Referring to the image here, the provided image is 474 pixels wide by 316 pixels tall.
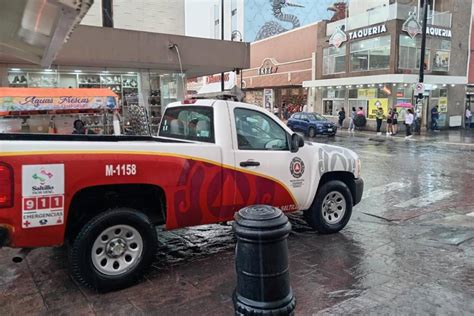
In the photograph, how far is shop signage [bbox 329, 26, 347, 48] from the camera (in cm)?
3391

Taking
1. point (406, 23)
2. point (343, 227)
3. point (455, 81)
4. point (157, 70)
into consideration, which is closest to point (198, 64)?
point (157, 70)

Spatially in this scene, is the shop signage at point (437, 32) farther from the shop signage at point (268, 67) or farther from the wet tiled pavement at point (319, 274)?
the wet tiled pavement at point (319, 274)

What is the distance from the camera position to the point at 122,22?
23.0 m

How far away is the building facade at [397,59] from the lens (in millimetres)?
29938

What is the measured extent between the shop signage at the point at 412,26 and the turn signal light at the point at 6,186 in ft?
98.1

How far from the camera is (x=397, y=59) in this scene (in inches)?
1169

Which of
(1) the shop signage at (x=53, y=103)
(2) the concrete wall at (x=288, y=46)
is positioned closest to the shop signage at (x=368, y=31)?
(2) the concrete wall at (x=288, y=46)

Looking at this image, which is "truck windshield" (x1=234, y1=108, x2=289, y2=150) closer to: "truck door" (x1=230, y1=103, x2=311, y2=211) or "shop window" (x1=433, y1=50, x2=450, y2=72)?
"truck door" (x1=230, y1=103, x2=311, y2=211)

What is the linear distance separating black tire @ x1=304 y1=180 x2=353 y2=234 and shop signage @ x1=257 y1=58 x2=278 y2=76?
40.2m

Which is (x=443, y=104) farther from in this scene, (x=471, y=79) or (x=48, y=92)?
(x=48, y=92)

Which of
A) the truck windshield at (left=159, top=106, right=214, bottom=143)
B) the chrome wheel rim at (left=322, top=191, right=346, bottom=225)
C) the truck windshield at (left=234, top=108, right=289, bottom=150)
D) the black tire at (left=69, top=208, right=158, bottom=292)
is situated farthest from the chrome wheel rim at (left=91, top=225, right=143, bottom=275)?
the chrome wheel rim at (left=322, top=191, right=346, bottom=225)

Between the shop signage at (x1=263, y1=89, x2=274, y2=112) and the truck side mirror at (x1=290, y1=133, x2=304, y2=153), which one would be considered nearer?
the truck side mirror at (x1=290, y1=133, x2=304, y2=153)

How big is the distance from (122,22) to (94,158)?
2069 centimetres

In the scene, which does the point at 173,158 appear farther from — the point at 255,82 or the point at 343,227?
the point at 255,82
